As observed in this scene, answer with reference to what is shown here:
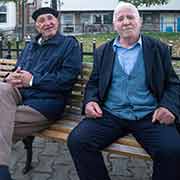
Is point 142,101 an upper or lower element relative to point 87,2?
lower

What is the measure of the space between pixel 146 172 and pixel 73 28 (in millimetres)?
31548

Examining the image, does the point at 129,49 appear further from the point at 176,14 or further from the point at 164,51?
the point at 176,14

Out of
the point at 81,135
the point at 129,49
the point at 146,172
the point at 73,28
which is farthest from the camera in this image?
the point at 73,28

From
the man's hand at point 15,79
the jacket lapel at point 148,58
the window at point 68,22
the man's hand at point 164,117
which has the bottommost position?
the man's hand at point 164,117

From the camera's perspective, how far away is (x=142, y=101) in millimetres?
3734

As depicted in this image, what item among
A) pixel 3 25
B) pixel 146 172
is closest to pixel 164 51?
pixel 146 172

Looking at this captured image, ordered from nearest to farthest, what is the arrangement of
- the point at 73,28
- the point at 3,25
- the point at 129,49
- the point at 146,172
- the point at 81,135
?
1. the point at 81,135
2. the point at 129,49
3. the point at 146,172
4. the point at 3,25
5. the point at 73,28

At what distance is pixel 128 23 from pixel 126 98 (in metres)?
0.62

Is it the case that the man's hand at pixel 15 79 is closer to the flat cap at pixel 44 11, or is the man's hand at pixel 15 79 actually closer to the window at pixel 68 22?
the flat cap at pixel 44 11

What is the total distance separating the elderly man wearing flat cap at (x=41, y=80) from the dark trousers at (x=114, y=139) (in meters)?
0.48

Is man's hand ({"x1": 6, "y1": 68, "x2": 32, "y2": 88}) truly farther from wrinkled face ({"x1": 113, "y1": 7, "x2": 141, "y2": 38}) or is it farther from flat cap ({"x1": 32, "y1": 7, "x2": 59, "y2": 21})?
wrinkled face ({"x1": 113, "y1": 7, "x2": 141, "y2": 38})

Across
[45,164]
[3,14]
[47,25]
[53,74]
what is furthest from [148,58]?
[3,14]

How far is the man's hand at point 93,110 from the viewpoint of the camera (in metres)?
3.73

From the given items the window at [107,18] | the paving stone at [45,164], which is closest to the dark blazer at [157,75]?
the paving stone at [45,164]
